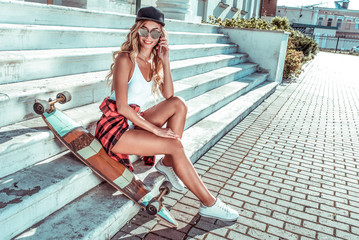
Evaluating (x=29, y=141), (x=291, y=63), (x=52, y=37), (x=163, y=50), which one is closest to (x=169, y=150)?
(x=163, y=50)

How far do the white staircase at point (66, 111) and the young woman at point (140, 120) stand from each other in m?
0.34

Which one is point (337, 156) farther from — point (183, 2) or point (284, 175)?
point (183, 2)

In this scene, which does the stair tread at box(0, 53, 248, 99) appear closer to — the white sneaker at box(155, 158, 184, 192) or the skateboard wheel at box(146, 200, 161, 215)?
the white sneaker at box(155, 158, 184, 192)

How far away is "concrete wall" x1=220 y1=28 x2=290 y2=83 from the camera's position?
888 cm

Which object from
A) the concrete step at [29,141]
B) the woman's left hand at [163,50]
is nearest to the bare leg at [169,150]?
the concrete step at [29,141]

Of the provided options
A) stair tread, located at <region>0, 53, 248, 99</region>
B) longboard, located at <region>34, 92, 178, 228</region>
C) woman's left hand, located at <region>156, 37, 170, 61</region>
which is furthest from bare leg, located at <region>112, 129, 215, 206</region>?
stair tread, located at <region>0, 53, 248, 99</region>

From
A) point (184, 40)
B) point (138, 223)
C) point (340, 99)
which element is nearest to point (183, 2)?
point (184, 40)

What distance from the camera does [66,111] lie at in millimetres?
3186

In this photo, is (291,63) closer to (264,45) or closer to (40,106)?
(264,45)

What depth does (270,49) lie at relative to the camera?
29.6ft

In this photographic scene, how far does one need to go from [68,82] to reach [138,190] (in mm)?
1380

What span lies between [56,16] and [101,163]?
2.49m

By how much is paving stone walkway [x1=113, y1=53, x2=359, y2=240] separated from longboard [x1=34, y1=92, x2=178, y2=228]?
20cm

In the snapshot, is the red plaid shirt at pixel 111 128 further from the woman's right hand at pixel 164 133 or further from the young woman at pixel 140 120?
the woman's right hand at pixel 164 133
